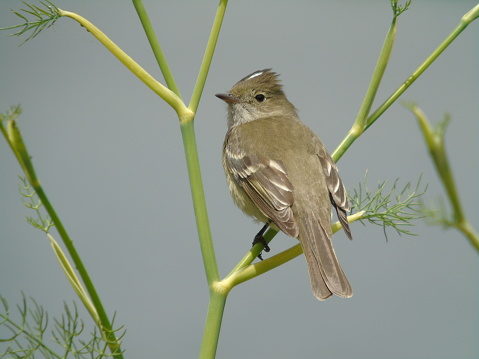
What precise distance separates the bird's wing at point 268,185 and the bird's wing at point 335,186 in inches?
8.8

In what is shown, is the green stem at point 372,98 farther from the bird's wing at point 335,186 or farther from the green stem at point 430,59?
the bird's wing at point 335,186

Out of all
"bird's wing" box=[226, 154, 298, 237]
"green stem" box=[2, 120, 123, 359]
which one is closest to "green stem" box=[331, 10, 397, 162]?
"bird's wing" box=[226, 154, 298, 237]

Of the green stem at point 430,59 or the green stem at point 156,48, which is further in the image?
the green stem at point 430,59

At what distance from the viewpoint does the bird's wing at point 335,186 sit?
2824 millimetres

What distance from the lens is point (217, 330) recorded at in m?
1.31

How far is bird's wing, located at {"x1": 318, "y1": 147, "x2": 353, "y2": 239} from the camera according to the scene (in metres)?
2.82

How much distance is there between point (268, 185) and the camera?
303cm

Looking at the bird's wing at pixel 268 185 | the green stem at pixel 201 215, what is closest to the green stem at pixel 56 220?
the green stem at pixel 201 215

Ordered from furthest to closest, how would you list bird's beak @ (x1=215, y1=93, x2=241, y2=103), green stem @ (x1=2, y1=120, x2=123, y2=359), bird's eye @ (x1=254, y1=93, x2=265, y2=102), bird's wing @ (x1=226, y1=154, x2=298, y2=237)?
bird's eye @ (x1=254, y1=93, x2=265, y2=102)
bird's beak @ (x1=215, y1=93, x2=241, y2=103)
bird's wing @ (x1=226, y1=154, x2=298, y2=237)
green stem @ (x1=2, y1=120, x2=123, y2=359)

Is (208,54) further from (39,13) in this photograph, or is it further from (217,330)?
(217,330)

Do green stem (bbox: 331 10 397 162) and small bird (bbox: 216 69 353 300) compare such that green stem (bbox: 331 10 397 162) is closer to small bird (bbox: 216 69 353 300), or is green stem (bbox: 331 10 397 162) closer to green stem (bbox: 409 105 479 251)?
small bird (bbox: 216 69 353 300)

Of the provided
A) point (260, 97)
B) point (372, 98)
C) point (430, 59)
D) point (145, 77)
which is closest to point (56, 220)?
point (145, 77)

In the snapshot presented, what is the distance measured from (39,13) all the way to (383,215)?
52.2 inches

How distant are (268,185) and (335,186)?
369 millimetres
